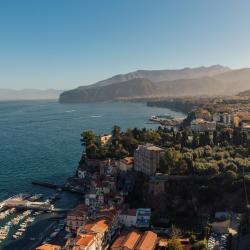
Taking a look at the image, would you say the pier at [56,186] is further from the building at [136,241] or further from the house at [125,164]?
the building at [136,241]

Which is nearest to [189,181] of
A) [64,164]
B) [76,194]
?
[76,194]

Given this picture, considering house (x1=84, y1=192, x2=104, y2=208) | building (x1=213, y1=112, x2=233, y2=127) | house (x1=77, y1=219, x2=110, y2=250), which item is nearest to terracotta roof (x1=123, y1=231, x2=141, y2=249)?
house (x1=77, y1=219, x2=110, y2=250)

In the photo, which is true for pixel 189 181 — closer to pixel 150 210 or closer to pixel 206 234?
pixel 150 210

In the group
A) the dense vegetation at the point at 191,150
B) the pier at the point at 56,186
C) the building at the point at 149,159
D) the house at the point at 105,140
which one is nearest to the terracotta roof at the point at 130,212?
the building at the point at 149,159

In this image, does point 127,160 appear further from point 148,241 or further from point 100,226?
point 148,241

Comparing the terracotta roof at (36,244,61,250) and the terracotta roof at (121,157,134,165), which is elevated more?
the terracotta roof at (121,157,134,165)

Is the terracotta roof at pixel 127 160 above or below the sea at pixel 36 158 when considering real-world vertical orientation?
above

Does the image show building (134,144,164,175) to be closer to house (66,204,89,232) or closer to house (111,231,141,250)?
house (66,204,89,232)
